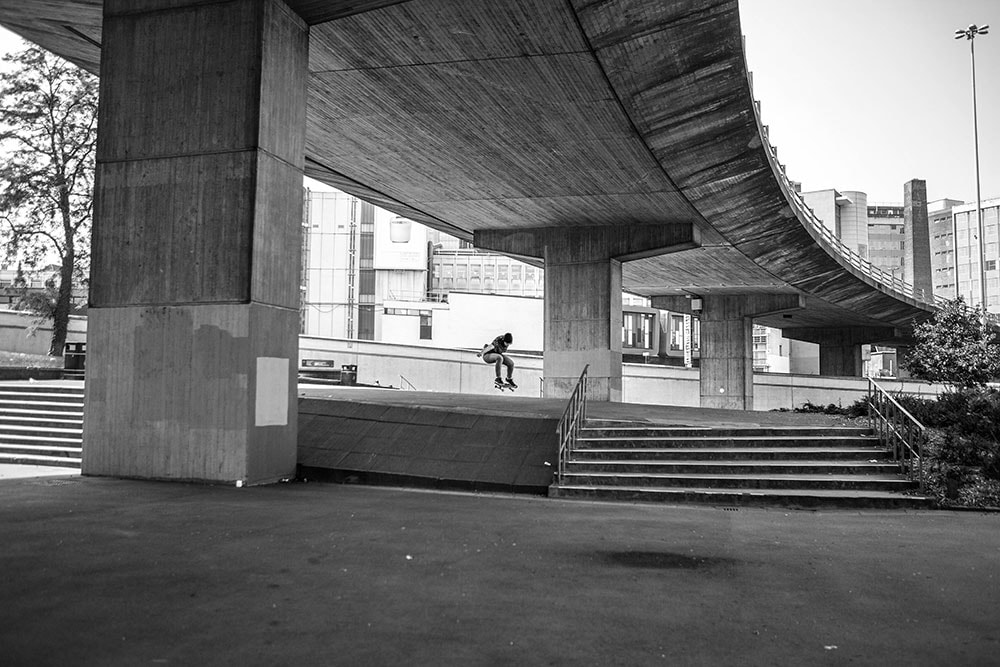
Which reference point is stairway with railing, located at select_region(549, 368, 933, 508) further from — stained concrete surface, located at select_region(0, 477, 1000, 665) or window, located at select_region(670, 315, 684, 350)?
window, located at select_region(670, 315, 684, 350)

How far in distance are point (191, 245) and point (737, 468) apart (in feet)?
30.0

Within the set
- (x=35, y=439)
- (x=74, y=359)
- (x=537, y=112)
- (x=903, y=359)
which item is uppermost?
(x=537, y=112)

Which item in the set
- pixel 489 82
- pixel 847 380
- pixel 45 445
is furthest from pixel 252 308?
pixel 847 380

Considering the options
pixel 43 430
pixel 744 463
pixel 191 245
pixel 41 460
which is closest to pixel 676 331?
pixel 744 463

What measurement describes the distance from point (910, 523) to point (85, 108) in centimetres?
3108

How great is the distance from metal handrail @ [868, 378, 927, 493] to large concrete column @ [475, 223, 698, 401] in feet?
48.2

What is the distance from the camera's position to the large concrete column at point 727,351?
48125 mm

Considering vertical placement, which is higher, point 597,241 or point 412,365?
point 597,241

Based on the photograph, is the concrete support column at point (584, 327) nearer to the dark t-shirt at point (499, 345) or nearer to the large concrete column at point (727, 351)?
the dark t-shirt at point (499, 345)

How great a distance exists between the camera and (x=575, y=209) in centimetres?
2828

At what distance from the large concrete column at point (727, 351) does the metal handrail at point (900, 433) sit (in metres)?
33.2

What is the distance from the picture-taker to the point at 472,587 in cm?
609

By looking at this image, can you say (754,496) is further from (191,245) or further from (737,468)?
(191,245)

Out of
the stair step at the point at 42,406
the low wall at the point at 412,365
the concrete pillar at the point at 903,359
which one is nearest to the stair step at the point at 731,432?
the stair step at the point at 42,406
